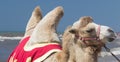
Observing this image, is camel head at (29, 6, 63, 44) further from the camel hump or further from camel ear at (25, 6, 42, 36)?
camel ear at (25, 6, 42, 36)

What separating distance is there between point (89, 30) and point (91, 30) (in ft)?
0.06

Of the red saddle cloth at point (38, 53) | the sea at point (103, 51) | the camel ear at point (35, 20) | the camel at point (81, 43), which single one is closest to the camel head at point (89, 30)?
the camel at point (81, 43)

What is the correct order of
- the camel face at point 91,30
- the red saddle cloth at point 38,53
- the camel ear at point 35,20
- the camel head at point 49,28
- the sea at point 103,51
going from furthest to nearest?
1. the sea at point 103,51
2. the camel ear at point 35,20
3. the camel head at point 49,28
4. the red saddle cloth at point 38,53
5. the camel face at point 91,30

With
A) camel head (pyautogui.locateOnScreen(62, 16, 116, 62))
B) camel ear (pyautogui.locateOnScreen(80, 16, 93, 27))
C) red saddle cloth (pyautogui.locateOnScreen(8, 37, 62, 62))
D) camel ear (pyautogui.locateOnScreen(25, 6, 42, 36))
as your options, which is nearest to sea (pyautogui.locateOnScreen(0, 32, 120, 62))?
camel head (pyautogui.locateOnScreen(62, 16, 116, 62))

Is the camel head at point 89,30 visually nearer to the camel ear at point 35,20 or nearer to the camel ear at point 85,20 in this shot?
the camel ear at point 85,20

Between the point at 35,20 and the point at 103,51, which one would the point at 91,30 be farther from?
the point at 35,20

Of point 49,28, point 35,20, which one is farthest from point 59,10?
point 35,20

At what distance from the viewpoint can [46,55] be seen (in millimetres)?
4301

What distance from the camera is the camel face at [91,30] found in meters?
3.51

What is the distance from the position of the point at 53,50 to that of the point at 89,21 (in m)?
0.79

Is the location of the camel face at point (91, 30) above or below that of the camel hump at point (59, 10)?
below

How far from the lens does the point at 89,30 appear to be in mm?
3580

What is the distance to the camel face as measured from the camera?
3505 millimetres

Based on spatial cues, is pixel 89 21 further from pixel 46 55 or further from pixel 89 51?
pixel 46 55
